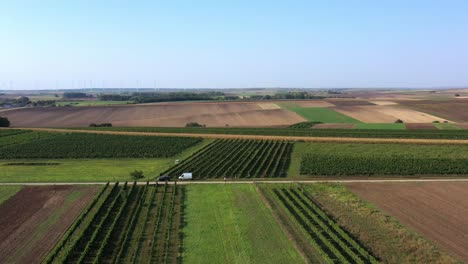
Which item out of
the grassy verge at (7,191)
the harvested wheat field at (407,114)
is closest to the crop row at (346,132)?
the harvested wheat field at (407,114)

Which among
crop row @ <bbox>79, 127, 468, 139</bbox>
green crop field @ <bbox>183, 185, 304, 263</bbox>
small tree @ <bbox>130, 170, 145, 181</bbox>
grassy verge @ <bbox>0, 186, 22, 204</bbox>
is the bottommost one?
green crop field @ <bbox>183, 185, 304, 263</bbox>

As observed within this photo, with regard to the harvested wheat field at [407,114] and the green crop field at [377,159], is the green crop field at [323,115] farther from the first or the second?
the green crop field at [377,159]

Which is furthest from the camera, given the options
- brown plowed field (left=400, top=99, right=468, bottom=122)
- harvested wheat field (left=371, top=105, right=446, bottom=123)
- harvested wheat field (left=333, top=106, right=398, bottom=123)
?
brown plowed field (left=400, top=99, right=468, bottom=122)

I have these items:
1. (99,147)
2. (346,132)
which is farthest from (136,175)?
(346,132)

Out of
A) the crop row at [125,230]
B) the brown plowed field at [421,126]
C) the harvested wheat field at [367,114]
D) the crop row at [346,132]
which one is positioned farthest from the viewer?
the harvested wheat field at [367,114]

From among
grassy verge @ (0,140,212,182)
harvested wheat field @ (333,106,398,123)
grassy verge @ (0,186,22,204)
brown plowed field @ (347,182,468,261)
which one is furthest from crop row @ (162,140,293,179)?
harvested wheat field @ (333,106,398,123)

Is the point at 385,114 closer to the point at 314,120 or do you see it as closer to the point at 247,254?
the point at 314,120

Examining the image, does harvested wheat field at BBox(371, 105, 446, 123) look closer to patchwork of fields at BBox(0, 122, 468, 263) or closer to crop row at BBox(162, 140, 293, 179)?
patchwork of fields at BBox(0, 122, 468, 263)
